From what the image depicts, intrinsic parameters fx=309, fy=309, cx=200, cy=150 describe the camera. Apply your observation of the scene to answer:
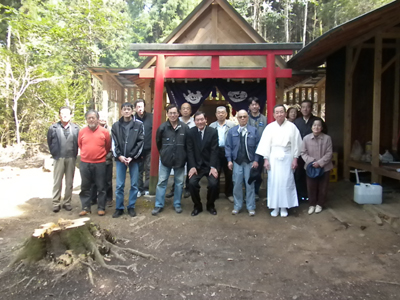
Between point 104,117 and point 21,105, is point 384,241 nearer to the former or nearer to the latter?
point 104,117

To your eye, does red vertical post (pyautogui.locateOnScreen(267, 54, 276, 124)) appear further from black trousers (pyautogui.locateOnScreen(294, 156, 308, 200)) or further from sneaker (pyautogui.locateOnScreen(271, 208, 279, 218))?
sneaker (pyautogui.locateOnScreen(271, 208, 279, 218))

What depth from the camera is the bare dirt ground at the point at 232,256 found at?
2814 millimetres

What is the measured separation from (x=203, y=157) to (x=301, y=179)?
1.91 metres

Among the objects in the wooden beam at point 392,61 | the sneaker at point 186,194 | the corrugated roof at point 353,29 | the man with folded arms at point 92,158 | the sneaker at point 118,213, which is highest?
the corrugated roof at point 353,29

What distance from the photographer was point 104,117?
5785mm

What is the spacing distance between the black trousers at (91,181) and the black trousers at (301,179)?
11.1ft

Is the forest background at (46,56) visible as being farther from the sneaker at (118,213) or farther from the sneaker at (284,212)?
the sneaker at (284,212)

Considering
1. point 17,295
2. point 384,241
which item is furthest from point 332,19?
point 17,295

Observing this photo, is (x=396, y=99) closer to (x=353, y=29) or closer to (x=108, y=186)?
(x=353, y=29)

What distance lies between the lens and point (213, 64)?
614 centimetres

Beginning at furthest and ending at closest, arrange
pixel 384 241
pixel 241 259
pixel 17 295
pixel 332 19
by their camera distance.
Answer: pixel 332 19 → pixel 384 241 → pixel 241 259 → pixel 17 295

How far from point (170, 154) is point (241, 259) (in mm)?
2222

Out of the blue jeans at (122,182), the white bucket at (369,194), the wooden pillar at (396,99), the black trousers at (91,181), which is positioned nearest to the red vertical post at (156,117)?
the blue jeans at (122,182)

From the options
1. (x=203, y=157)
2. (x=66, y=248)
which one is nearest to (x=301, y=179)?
(x=203, y=157)
